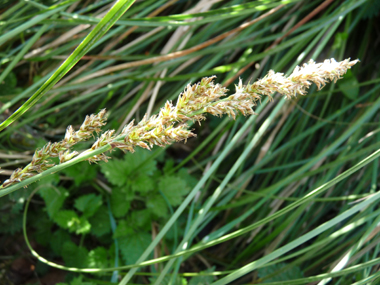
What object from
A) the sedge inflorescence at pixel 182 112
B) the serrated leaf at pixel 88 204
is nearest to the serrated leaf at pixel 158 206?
the serrated leaf at pixel 88 204

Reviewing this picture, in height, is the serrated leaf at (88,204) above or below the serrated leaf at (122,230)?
above

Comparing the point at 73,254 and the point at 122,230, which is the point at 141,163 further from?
the point at 73,254

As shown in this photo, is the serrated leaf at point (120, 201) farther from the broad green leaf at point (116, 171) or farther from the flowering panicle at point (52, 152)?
the flowering panicle at point (52, 152)

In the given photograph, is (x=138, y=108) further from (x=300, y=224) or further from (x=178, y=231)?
(x=300, y=224)

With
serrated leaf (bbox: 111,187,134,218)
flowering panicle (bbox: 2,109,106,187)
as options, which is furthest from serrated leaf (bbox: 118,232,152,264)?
flowering panicle (bbox: 2,109,106,187)

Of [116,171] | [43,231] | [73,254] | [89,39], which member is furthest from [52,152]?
[43,231]

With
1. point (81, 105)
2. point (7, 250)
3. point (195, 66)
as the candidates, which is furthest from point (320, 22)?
point (7, 250)
